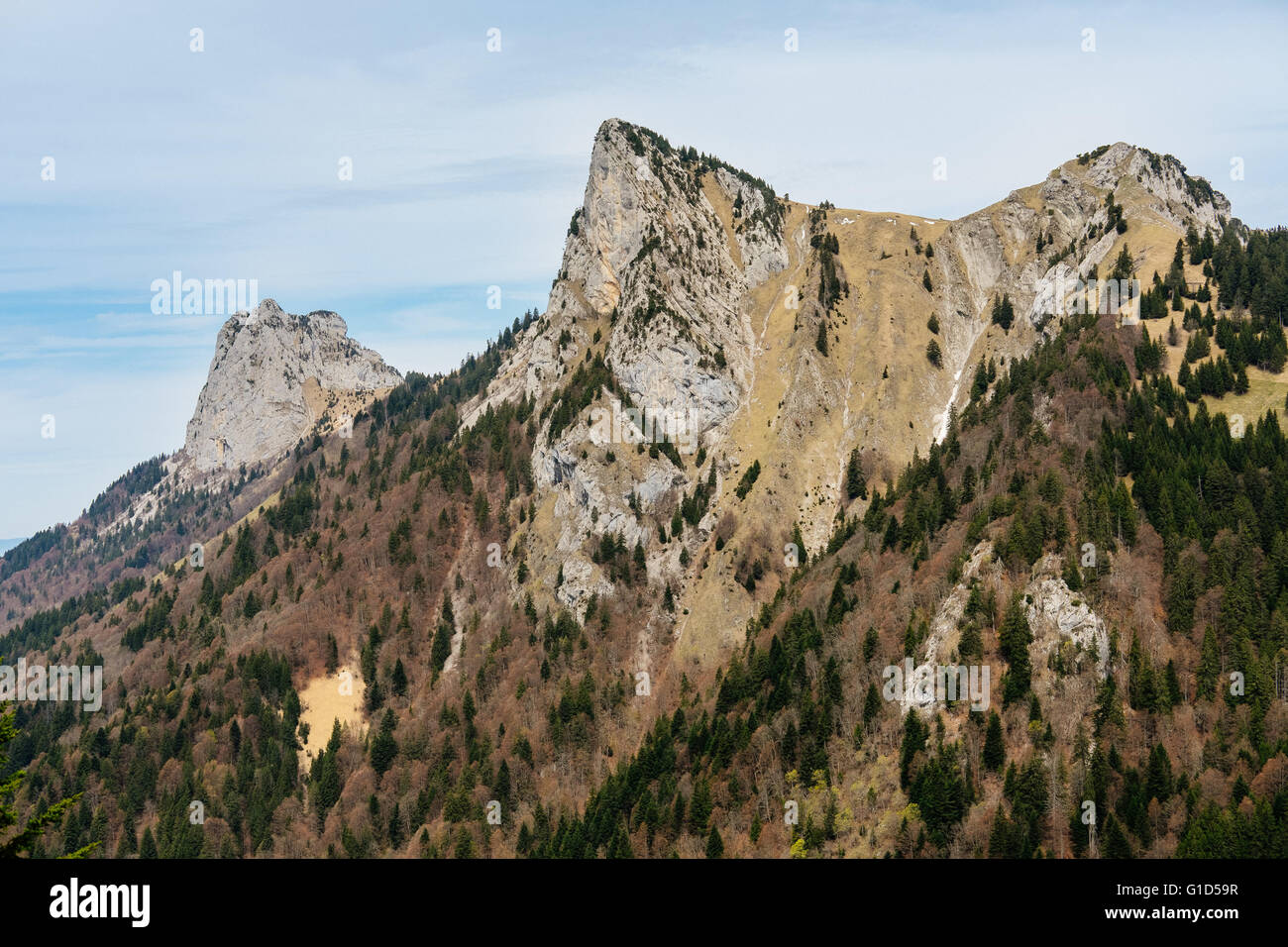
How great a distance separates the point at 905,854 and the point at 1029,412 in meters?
95.2

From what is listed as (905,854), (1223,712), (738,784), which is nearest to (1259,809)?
(1223,712)

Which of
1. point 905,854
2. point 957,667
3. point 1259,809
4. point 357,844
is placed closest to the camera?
point 1259,809

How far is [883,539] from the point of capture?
19500 centimetres

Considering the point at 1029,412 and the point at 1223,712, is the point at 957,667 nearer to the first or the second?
the point at 1223,712

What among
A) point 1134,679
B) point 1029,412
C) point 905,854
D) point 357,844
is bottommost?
point 357,844

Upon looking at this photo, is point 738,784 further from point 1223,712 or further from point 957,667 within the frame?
point 1223,712
